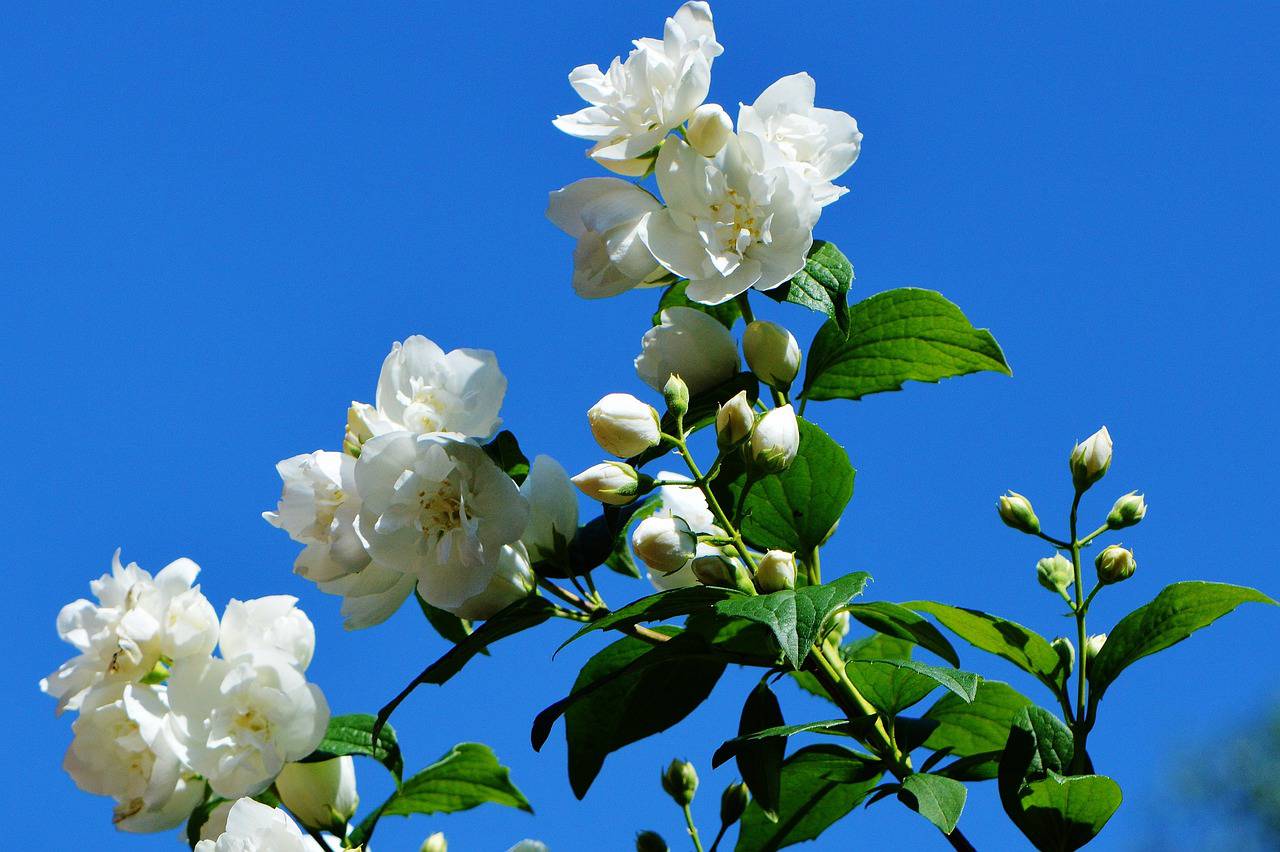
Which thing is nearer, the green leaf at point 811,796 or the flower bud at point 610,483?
the flower bud at point 610,483

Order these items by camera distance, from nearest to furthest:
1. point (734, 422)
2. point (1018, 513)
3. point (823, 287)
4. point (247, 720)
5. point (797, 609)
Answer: point (797, 609) → point (734, 422) → point (823, 287) → point (247, 720) → point (1018, 513)

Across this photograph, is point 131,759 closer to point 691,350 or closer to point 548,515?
point 548,515

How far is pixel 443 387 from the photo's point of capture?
1109 mm

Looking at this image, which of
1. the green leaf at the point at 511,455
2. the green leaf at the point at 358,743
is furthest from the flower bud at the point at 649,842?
the green leaf at the point at 511,455

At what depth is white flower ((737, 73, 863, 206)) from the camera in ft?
3.68

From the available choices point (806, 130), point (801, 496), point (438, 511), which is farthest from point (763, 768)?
point (806, 130)

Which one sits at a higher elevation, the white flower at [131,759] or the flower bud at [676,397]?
the flower bud at [676,397]

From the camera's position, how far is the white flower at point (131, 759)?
1205 mm

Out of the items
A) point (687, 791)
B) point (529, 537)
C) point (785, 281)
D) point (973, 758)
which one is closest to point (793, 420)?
point (785, 281)

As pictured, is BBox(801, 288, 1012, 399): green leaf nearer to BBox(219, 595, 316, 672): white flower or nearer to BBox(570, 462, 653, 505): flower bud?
BBox(570, 462, 653, 505): flower bud

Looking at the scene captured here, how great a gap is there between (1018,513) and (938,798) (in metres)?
0.43

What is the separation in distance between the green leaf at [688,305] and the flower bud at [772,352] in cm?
11

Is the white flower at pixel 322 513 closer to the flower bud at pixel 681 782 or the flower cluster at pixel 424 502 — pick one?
the flower cluster at pixel 424 502

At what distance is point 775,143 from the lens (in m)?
1.13
